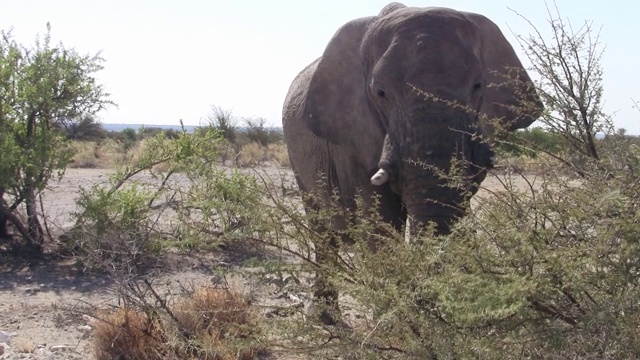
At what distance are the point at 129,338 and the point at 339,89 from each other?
204 centimetres

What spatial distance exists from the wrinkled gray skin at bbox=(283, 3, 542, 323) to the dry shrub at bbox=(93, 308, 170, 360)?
1.03 m

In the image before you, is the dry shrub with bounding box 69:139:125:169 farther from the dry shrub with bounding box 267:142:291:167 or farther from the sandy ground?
the sandy ground

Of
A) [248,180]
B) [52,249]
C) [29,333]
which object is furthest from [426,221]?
[52,249]

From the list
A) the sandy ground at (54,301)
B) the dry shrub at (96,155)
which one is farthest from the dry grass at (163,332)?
the dry shrub at (96,155)

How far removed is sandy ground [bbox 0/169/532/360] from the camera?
5859 mm

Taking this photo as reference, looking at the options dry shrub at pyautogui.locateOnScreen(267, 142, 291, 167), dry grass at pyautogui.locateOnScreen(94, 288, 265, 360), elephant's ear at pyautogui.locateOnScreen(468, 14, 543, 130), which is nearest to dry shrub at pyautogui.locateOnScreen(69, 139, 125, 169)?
dry shrub at pyautogui.locateOnScreen(267, 142, 291, 167)

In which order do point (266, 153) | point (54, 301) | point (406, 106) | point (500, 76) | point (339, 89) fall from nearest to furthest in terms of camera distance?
point (406, 106) → point (500, 76) → point (339, 89) → point (54, 301) → point (266, 153)

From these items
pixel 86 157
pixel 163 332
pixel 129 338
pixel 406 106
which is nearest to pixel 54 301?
pixel 129 338

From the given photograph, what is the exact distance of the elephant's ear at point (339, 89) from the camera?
224 inches

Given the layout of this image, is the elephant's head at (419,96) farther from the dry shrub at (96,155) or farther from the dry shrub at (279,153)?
the dry shrub at (96,155)

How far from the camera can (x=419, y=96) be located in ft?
16.0

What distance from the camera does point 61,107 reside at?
9609 millimetres

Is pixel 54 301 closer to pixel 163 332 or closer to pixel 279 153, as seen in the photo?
pixel 163 332

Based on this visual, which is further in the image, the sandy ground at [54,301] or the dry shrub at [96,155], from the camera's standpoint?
the dry shrub at [96,155]
